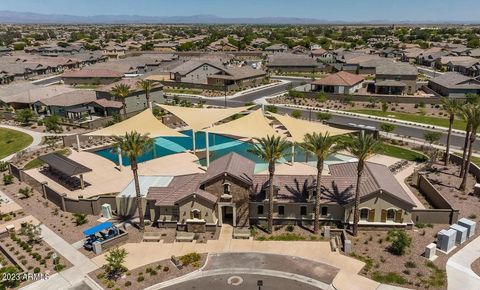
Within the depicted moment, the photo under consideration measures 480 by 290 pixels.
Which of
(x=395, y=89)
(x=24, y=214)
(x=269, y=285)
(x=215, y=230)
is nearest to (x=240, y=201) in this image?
(x=215, y=230)

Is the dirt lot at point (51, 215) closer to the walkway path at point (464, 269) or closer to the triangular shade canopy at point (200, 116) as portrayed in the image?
the triangular shade canopy at point (200, 116)

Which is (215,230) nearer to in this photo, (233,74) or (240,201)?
(240,201)

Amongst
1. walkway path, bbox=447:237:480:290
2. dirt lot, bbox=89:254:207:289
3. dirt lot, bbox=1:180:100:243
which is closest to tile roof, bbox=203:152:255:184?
dirt lot, bbox=89:254:207:289

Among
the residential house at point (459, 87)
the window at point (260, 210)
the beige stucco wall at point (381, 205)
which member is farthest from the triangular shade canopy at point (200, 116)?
the residential house at point (459, 87)

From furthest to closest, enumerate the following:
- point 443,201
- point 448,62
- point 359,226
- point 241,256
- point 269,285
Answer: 1. point 448,62
2. point 443,201
3. point 359,226
4. point 241,256
5. point 269,285

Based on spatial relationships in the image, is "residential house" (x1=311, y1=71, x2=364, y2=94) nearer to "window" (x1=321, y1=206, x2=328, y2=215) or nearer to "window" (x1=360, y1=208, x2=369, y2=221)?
"window" (x1=360, y1=208, x2=369, y2=221)

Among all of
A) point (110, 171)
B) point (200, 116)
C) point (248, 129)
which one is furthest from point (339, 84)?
point (110, 171)
